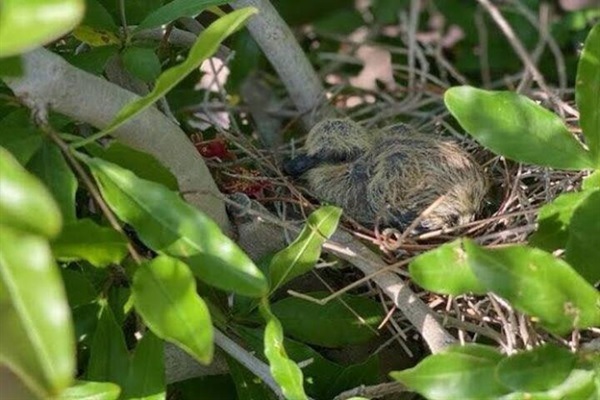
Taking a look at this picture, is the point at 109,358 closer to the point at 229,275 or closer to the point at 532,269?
the point at 229,275

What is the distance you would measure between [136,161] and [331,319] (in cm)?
34

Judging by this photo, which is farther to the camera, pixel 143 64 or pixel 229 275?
pixel 143 64

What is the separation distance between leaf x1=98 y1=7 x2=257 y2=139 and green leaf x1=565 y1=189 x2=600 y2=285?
352mm

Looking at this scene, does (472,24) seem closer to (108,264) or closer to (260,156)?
(260,156)

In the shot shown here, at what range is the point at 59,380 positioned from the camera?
2.47 ft

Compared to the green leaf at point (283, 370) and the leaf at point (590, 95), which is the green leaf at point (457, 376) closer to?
the green leaf at point (283, 370)

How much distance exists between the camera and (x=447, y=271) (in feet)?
3.37

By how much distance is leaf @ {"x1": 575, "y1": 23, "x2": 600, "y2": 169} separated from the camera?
1121 mm

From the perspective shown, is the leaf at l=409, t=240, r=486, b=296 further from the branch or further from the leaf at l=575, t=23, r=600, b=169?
the branch

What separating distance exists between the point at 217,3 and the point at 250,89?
89cm

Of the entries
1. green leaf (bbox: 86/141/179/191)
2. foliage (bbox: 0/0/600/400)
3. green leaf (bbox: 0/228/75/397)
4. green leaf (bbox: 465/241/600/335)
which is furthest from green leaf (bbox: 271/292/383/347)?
green leaf (bbox: 0/228/75/397)

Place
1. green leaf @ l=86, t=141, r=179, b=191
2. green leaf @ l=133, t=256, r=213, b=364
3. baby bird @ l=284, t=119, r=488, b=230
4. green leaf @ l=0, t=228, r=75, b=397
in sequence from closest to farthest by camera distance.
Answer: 1. green leaf @ l=0, t=228, r=75, b=397
2. green leaf @ l=133, t=256, r=213, b=364
3. green leaf @ l=86, t=141, r=179, b=191
4. baby bird @ l=284, t=119, r=488, b=230

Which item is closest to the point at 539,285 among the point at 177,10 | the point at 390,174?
the point at 177,10

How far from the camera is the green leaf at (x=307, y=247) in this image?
115 cm
